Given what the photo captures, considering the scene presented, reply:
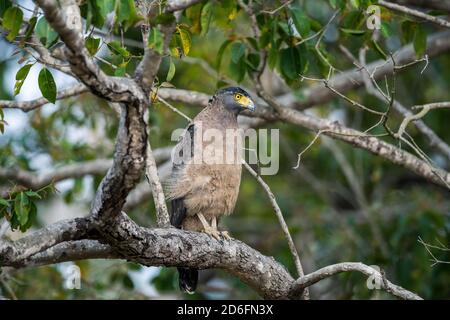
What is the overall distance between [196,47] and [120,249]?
17.3ft

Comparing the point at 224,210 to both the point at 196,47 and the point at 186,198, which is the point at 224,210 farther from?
the point at 196,47

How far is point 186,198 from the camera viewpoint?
5.83 metres

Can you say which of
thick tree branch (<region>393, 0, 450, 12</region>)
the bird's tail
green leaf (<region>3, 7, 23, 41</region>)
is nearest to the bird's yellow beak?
the bird's tail

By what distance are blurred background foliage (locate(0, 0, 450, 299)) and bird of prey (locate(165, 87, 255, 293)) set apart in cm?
41

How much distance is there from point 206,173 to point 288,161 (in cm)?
466

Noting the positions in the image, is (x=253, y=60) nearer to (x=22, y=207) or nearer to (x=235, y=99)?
(x=235, y=99)

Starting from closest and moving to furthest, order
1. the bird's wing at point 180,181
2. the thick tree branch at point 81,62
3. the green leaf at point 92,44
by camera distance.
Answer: the thick tree branch at point 81,62
the green leaf at point 92,44
the bird's wing at point 180,181

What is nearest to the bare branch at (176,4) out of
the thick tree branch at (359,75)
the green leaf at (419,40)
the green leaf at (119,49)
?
the green leaf at (119,49)

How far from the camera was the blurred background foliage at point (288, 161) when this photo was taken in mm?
5723

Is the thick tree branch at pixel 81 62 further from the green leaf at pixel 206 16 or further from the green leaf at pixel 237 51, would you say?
the green leaf at pixel 237 51

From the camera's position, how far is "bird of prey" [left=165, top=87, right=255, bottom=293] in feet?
18.7

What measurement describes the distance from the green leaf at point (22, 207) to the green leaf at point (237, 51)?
2.25 metres

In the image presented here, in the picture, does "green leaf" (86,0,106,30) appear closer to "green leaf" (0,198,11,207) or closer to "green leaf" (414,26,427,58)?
"green leaf" (0,198,11,207)
